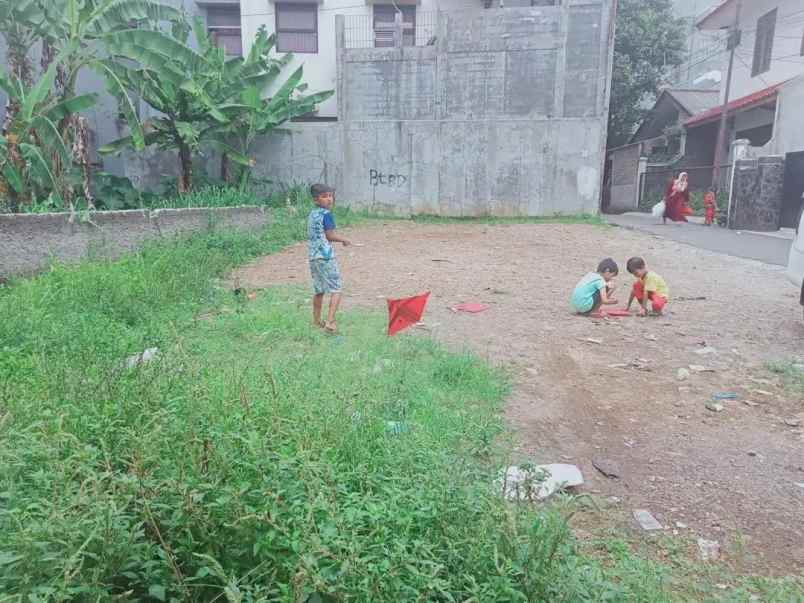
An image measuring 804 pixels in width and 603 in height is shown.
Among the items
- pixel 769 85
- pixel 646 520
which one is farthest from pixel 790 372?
pixel 769 85

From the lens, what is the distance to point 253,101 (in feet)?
38.6

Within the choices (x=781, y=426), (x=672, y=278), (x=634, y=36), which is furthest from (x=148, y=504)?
(x=634, y=36)

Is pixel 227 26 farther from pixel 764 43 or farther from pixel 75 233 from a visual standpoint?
pixel 764 43

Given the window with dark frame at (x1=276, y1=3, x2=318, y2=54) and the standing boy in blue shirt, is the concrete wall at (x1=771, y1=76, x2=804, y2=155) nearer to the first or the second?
the window with dark frame at (x1=276, y1=3, x2=318, y2=54)

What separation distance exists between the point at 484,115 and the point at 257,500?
13.9 meters

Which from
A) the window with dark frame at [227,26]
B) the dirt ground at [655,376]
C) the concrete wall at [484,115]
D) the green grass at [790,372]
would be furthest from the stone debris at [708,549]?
the window with dark frame at [227,26]

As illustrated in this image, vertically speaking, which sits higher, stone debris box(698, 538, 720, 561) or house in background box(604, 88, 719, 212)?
house in background box(604, 88, 719, 212)

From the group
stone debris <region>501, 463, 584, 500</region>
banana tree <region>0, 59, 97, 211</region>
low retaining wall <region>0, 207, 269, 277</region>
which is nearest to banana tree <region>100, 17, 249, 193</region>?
banana tree <region>0, 59, 97, 211</region>

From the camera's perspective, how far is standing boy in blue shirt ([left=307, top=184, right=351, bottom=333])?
4.74 meters

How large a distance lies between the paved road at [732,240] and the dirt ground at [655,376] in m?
0.87

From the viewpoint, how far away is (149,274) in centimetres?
562

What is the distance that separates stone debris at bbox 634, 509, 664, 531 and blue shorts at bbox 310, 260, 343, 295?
3.07 metres

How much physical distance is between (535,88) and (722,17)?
985cm

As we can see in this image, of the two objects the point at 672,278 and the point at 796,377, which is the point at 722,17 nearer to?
the point at 672,278
